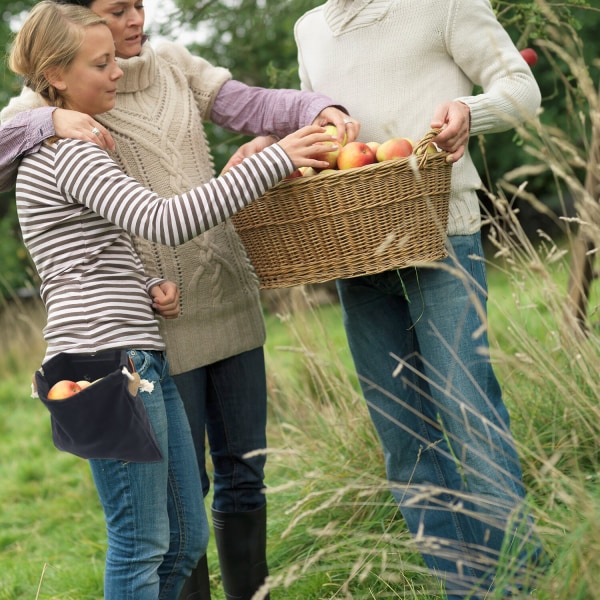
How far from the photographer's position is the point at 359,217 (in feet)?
7.31

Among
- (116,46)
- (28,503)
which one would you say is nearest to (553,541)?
(116,46)

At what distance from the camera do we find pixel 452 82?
2.50 metres

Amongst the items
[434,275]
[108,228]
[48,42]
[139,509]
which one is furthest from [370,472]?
[48,42]

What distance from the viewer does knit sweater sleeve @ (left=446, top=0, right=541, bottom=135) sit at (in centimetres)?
238

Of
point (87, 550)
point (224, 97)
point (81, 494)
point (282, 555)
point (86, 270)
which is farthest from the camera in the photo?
point (81, 494)

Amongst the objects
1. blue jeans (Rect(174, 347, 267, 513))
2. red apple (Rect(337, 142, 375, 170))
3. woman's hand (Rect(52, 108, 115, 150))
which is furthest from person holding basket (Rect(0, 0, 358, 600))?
woman's hand (Rect(52, 108, 115, 150))

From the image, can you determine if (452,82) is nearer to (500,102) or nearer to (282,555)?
(500,102)

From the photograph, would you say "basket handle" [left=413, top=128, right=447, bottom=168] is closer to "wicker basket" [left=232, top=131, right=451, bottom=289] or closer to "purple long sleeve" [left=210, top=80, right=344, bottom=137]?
"wicker basket" [left=232, top=131, right=451, bottom=289]

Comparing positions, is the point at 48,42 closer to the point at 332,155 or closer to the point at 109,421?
the point at 332,155

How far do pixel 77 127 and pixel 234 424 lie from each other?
1.01 meters

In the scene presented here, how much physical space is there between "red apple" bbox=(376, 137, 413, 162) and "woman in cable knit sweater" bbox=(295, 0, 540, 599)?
0.09 meters

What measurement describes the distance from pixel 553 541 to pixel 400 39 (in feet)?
4.52

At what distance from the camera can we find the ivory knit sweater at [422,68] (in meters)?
2.41

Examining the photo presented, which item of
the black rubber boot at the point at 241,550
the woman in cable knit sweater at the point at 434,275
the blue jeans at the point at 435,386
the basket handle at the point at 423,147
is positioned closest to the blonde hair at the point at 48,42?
the woman in cable knit sweater at the point at 434,275
